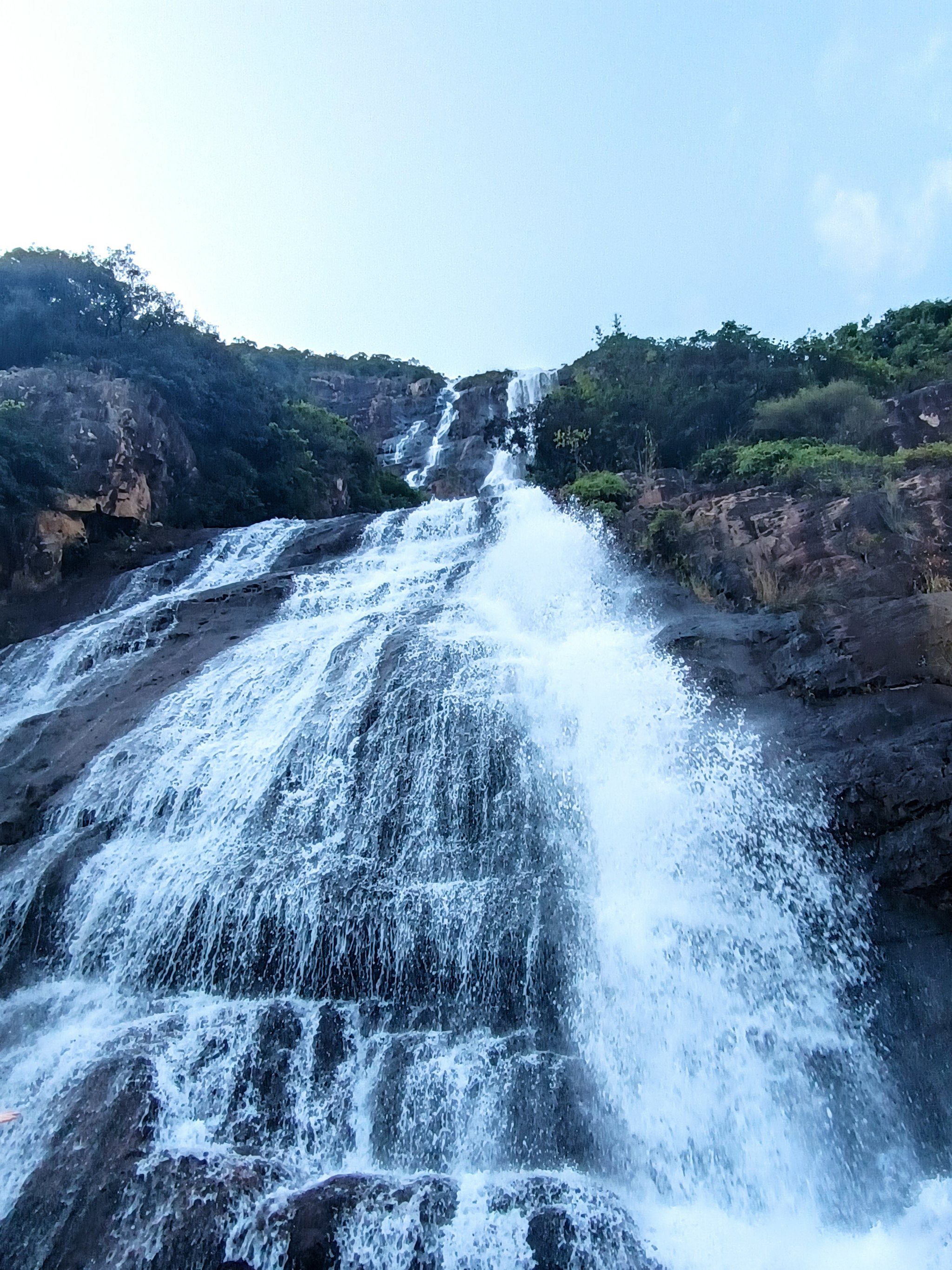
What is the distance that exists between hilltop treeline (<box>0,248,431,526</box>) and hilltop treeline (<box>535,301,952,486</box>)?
821cm

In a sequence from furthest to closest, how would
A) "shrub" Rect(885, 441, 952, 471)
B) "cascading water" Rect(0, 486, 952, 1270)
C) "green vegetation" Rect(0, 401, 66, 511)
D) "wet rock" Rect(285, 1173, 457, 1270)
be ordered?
"green vegetation" Rect(0, 401, 66, 511) → "shrub" Rect(885, 441, 952, 471) → "cascading water" Rect(0, 486, 952, 1270) → "wet rock" Rect(285, 1173, 457, 1270)

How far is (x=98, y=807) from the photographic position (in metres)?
11.5

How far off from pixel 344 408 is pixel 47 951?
3859 centimetres

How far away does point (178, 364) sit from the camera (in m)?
24.4

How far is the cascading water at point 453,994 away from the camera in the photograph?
6.61 m

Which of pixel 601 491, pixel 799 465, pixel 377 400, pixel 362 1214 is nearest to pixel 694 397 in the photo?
pixel 601 491

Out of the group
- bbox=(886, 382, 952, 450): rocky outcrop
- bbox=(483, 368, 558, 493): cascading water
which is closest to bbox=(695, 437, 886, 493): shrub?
bbox=(886, 382, 952, 450): rocky outcrop

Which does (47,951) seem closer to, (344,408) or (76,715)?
(76,715)

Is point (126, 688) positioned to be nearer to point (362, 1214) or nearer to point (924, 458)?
point (362, 1214)

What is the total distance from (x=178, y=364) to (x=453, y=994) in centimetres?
2138

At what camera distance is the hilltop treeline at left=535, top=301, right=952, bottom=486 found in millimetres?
22595

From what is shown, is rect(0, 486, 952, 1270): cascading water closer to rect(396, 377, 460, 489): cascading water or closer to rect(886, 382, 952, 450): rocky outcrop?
rect(886, 382, 952, 450): rocky outcrop

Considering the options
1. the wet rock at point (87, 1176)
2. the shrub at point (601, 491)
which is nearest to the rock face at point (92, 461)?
the shrub at point (601, 491)

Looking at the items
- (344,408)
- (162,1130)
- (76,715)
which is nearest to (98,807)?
(76,715)
